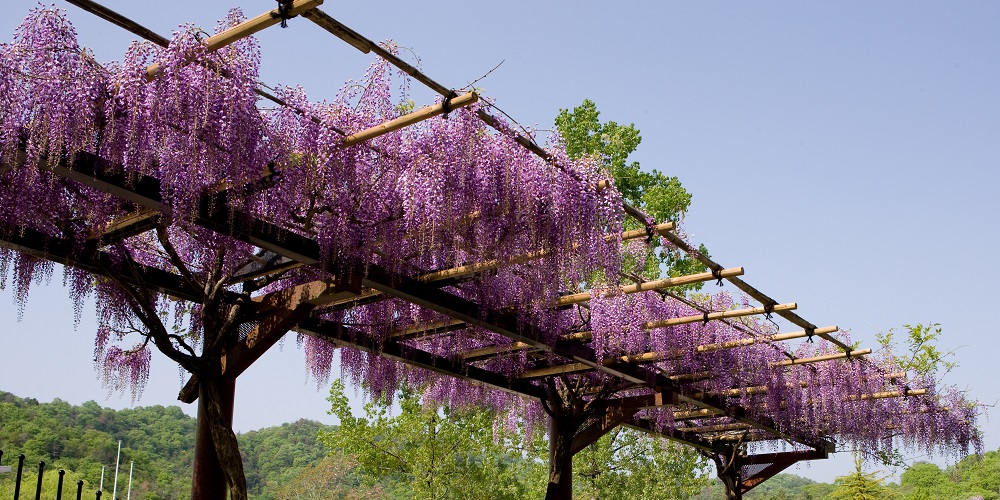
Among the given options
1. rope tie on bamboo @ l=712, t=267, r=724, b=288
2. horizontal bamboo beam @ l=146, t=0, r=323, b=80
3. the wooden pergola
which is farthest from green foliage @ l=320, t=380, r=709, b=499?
horizontal bamboo beam @ l=146, t=0, r=323, b=80

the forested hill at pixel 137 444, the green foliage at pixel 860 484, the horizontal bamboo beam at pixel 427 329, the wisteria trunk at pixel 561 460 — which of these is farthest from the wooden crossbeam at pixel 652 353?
the forested hill at pixel 137 444

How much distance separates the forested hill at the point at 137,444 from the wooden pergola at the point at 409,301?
18.2 meters

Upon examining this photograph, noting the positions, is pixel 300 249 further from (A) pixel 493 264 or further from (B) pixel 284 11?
(B) pixel 284 11

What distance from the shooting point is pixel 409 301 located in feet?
19.8

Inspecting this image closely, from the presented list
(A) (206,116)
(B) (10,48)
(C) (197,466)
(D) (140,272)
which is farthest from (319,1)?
(C) (197,466)

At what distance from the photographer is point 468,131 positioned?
5.19 metres

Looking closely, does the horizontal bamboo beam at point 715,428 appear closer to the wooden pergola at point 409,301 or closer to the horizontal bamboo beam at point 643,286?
the wooden pergola at point 409,301

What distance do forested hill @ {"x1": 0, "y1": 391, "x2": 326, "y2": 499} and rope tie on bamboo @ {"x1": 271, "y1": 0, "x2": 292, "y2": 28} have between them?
22.2 m

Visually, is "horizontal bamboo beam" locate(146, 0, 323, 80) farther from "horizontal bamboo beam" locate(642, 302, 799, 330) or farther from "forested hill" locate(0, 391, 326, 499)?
"forested hill" locate(0, 391, 326, 499)

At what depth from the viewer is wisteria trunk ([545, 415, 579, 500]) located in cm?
849

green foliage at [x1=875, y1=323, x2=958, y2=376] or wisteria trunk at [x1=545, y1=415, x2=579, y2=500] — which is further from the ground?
green foliage at [x1=875, y1=323, x2=958, y2=376]

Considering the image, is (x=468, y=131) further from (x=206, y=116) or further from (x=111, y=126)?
(x=111, y=126)

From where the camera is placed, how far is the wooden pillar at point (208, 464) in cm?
541

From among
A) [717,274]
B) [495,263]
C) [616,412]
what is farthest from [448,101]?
[616,412]
